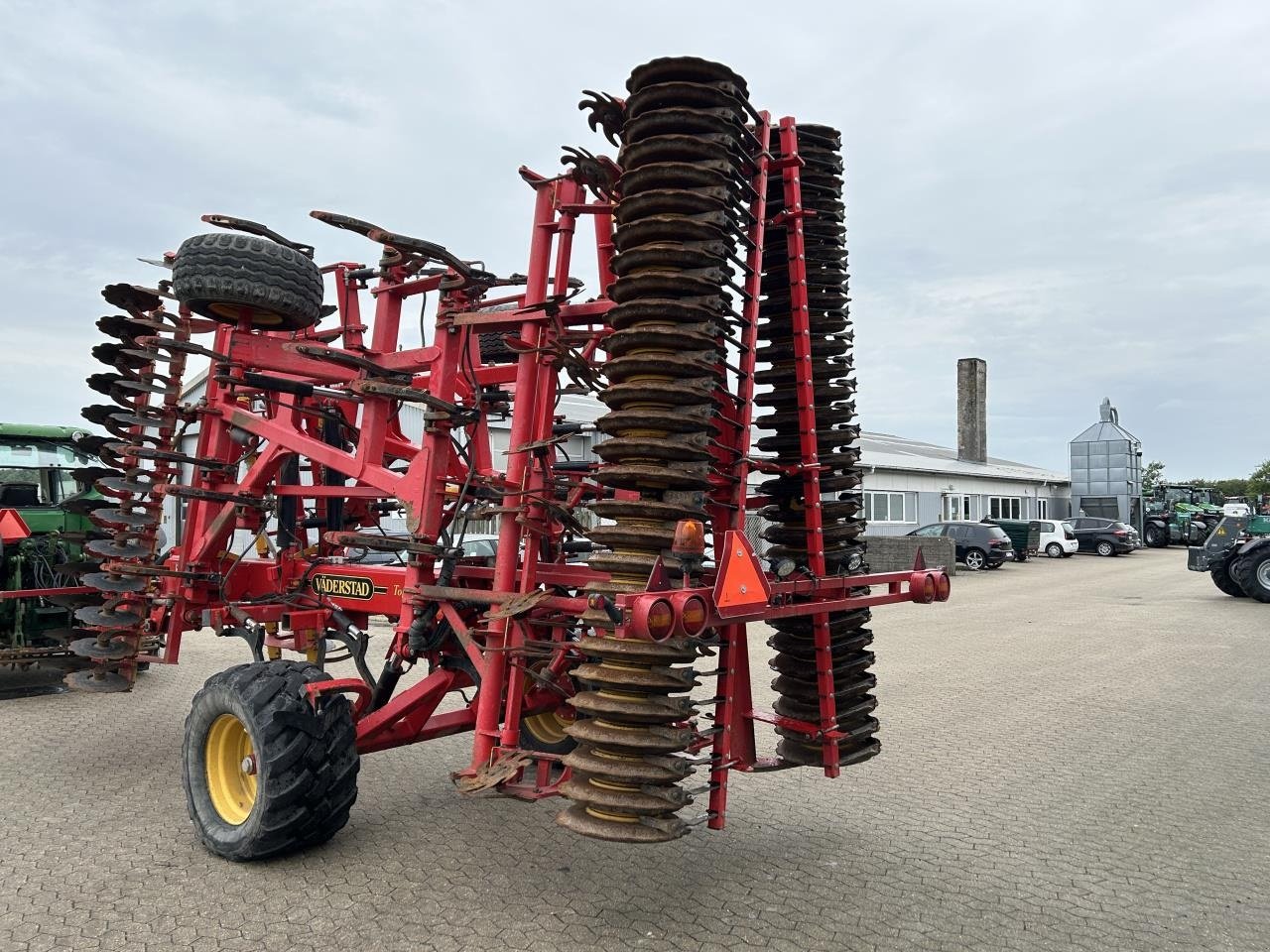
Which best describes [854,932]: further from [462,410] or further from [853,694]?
[462,410]

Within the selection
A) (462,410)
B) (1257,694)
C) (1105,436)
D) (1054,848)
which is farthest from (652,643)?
(1105,436)

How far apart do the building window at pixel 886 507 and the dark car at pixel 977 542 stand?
305 cm

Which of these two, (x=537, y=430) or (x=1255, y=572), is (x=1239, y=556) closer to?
(x=1255, y=572)

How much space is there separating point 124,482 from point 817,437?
450 centimetres

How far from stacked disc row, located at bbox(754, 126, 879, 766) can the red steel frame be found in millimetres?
156

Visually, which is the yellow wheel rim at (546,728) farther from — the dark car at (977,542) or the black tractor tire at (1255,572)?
the dark car at (977,542)

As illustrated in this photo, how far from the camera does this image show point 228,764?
16.4 feet

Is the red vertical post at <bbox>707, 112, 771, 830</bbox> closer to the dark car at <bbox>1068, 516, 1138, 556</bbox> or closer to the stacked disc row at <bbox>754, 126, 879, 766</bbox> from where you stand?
the stacked disc row at <bbox>754, 126, 879, 766</bbox>

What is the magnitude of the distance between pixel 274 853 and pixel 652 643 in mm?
2271

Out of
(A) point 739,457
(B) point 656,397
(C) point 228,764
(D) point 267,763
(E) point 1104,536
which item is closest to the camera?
(B) point 656,397

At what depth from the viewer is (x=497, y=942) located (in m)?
3.84

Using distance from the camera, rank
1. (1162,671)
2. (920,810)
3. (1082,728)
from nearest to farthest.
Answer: (920,810)
(1082,728)
(1162,671)

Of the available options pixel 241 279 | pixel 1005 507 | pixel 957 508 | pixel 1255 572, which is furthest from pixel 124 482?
pixel 1005 507

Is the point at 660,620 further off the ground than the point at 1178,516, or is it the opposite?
the point at 1178,516
